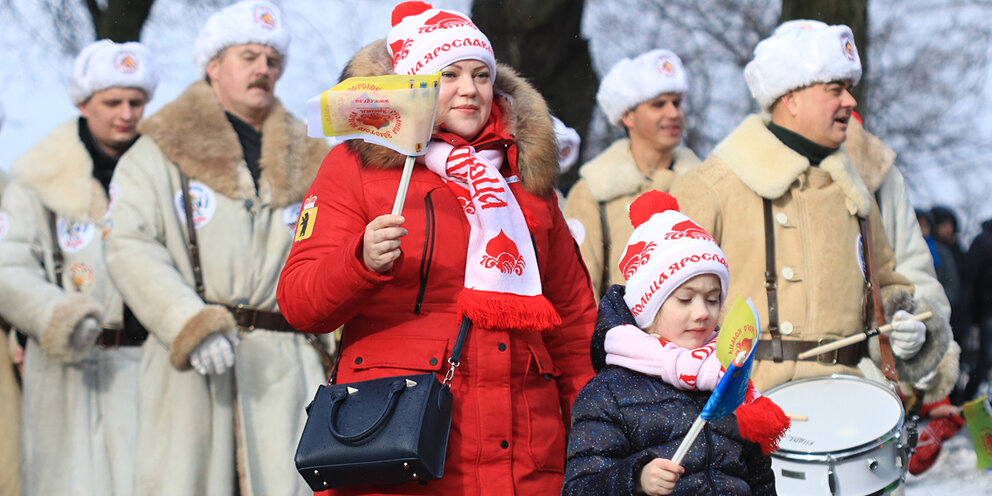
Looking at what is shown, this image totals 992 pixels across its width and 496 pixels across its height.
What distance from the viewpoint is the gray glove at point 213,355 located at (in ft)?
19.2

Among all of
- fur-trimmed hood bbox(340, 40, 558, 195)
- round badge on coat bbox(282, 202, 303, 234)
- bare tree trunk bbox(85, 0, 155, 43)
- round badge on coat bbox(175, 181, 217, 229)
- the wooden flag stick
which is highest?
bare tree trunk bbox(85, 0, 155, 43)

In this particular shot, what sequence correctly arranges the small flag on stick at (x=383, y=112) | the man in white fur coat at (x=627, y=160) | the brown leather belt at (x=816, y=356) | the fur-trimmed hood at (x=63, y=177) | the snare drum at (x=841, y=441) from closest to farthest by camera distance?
1. the small flag on stick at (x=383, y=112)
2. the snare drum at (x=841, y=441)
3. the brown leather belt at (x=816, y=356)
4. the man in white fur coat at (x=627, y=160)
5. the fur-trimmed hood at (x=63, y=177)

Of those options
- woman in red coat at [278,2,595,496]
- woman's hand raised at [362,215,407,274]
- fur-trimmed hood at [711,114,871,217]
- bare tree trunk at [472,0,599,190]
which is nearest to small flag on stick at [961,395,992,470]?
fur-trimmed hood at [711,114,871,217]

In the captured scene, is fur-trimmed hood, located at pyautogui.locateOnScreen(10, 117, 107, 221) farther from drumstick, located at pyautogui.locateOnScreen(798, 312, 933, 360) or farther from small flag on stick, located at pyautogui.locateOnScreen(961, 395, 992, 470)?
small flag on stick, located at pyautogui.locateOnScreen(961, 395, 992, 470)

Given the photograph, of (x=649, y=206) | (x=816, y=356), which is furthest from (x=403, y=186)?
(x=816, y=356)

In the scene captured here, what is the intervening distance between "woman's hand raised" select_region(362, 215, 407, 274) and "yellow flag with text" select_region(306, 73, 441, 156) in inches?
10.7

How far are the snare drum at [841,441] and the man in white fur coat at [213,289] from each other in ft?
8.25

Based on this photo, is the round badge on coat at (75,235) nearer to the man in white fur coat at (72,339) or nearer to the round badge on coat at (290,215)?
the man in white fur coat at (72,339)

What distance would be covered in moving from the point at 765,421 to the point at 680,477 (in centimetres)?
28

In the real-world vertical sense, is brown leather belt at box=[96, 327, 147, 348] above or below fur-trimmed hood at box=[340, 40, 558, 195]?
below

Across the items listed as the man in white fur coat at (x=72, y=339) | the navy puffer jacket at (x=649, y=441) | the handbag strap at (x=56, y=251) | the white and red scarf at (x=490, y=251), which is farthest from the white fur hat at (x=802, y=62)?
the handbag strap at (x=56, y=251)

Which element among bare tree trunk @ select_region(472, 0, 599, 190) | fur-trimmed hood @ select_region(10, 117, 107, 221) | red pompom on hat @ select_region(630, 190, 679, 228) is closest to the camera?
red pompom on hat @ select_region(630, 190, 679, 228)

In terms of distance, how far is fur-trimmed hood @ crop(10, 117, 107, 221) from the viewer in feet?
24.2

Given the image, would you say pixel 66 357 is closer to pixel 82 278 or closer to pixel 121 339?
pixel 121 339
